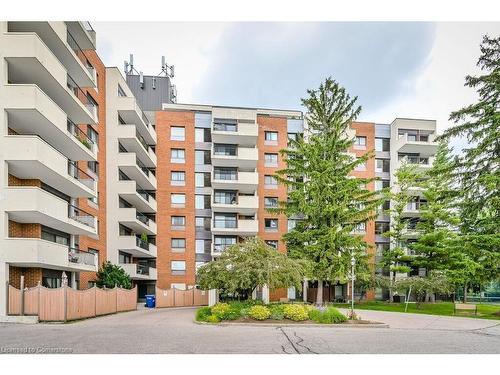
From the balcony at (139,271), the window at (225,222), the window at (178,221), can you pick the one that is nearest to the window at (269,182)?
the window at (225,222)

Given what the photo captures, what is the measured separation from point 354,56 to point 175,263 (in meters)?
29.0

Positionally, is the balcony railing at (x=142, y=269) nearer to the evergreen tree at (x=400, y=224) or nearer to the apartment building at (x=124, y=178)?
the apartment building at (x=124, y=178)

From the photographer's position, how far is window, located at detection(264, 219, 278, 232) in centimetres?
4219

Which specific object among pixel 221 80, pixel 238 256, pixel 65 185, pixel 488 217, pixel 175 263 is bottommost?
pixel 175 263

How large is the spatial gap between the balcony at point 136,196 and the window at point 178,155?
3955 mm

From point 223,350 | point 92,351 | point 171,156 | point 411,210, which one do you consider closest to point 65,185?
point 92,351

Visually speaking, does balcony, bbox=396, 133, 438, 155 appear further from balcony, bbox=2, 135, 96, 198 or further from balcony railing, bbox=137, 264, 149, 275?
balcony, bbox=2, 135, 96, 198

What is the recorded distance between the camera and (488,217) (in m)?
23.5

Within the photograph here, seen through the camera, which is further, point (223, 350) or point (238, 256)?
point (238, 256)

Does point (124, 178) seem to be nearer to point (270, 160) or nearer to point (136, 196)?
point (136, 196)

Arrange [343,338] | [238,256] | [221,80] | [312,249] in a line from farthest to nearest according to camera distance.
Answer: [312,249]
[238,256]
[221,80]
[343,338]

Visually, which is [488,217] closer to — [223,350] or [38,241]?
[223,350]

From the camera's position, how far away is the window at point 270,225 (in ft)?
138

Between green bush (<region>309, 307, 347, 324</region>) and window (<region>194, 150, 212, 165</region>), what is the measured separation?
25559mm
